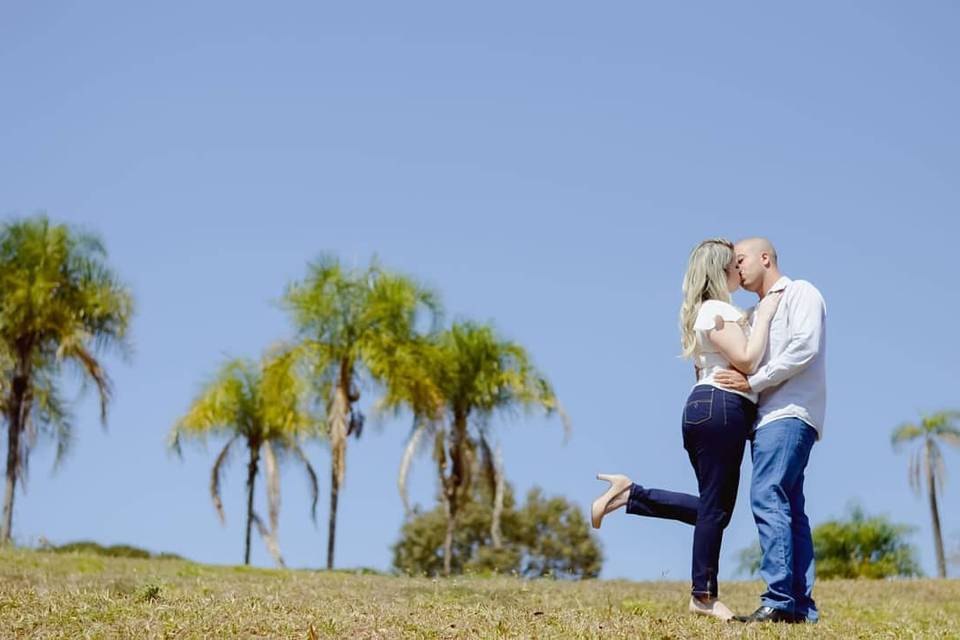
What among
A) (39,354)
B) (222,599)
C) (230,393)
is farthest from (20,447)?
(222,599)

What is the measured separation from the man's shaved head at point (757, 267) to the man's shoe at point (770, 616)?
242 cm

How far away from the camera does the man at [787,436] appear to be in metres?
9.28

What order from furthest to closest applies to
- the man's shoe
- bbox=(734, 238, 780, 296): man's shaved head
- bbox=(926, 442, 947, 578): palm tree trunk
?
bbox=(926, 442, 947, 578): palm tree trunk, bbox=(734, 238, 780, 296): man's shaved head, the man's shoe

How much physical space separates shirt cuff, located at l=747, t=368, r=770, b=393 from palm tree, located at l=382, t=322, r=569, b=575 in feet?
77.9

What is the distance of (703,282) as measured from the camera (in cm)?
963

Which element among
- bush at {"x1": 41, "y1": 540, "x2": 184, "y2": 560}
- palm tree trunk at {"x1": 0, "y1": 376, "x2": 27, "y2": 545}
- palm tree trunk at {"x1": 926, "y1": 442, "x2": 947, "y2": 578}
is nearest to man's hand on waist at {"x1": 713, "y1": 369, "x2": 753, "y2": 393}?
bush at {"x1": 41, "y1": 540, "x2": 184, "y2": 560}

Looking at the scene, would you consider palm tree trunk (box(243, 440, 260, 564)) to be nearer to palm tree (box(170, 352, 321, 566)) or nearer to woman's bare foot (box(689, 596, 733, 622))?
palm tree (box(170, 352, 321, 566))

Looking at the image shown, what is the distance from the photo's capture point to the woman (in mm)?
9242

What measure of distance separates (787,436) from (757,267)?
1.35 meters

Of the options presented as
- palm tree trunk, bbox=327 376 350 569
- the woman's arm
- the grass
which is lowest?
the grass

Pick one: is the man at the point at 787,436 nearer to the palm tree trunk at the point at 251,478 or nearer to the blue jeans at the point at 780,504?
the blue jeans at the point at 780,504

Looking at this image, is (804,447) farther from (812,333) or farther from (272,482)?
(272,482)

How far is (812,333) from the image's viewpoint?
9.32 metres

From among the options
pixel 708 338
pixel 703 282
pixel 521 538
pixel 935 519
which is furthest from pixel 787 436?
pixel 521 538
